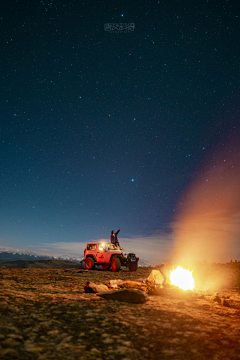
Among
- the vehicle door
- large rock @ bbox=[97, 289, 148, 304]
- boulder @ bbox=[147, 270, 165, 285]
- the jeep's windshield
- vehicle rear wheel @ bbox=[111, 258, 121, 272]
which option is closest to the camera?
large rock @ bbox=[97, 289, 148, 304]

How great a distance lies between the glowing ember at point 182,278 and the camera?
910 centimetres

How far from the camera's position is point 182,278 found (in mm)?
9289

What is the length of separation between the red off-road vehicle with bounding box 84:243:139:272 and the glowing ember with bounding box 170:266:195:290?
7064mm

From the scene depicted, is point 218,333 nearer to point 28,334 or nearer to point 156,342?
point 156,342

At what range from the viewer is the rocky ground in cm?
267

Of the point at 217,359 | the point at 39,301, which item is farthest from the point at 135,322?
the point at 39,301

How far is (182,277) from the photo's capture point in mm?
9312

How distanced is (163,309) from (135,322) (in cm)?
146

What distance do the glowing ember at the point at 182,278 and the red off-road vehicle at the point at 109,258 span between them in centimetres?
706

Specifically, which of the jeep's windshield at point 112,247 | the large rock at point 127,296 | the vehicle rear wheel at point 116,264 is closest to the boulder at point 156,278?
the large rock at point 127,296

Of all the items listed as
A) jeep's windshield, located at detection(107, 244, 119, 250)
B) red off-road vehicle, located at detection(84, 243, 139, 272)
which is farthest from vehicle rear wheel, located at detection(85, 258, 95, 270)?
jeep's windshield, located at detection(107, 244, 119, 250)

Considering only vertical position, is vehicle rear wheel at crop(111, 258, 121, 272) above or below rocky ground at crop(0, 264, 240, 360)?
below

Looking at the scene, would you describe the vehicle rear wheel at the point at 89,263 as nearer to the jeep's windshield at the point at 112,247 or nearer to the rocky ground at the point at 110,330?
the jeep's windshield at the point at 112,247

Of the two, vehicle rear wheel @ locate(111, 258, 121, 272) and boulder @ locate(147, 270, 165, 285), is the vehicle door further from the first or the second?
boulder @ locate(147, 270, 165, 285)
